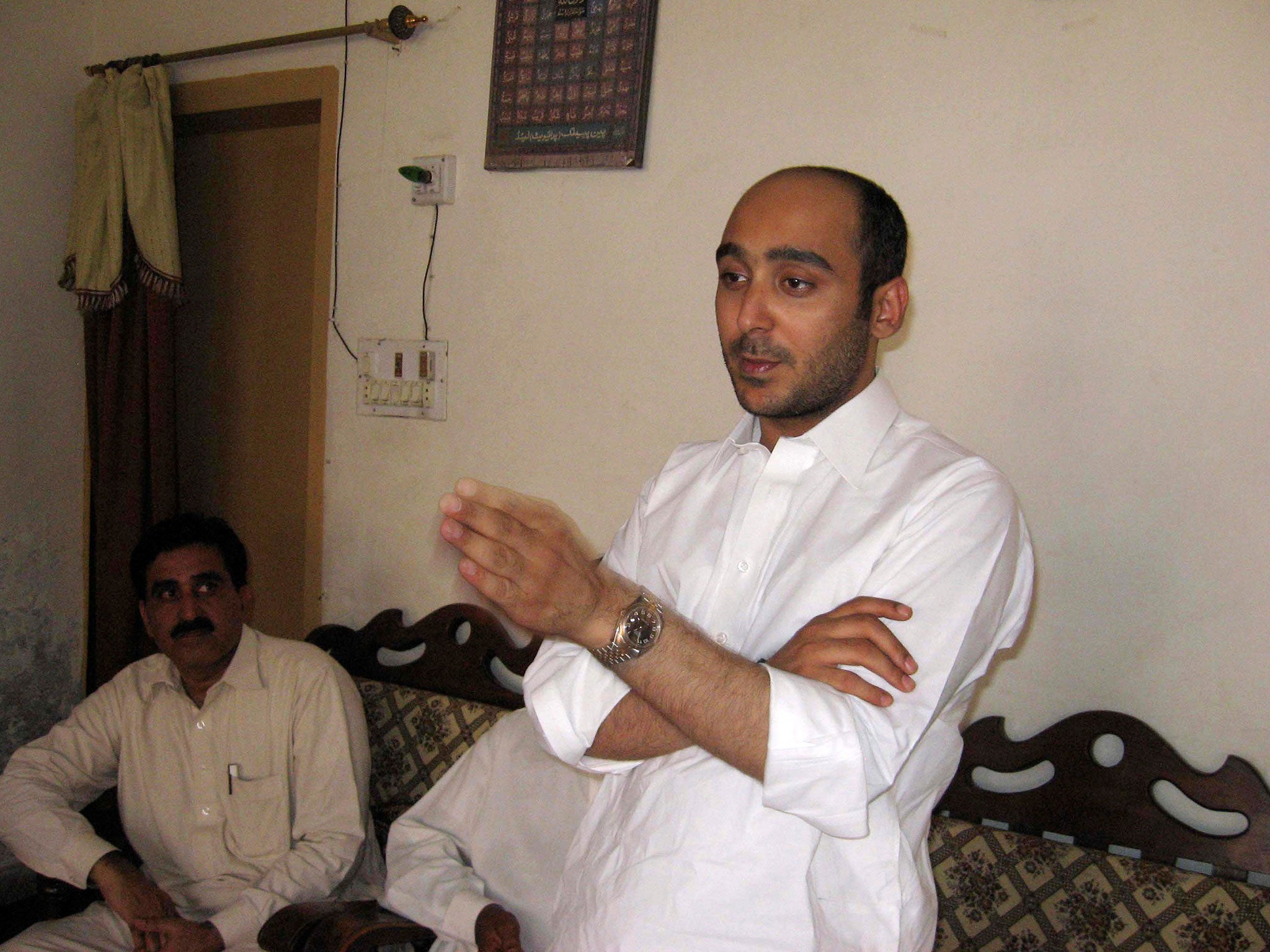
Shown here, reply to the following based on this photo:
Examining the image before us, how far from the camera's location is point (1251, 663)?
167 centimetres

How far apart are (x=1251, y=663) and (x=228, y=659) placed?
209 centimetres

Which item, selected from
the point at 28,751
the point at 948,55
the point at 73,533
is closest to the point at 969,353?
the point at 948,55

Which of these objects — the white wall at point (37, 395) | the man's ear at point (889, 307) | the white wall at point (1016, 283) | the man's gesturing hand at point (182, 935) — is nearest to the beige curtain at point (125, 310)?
the white wall at point (37, 395)

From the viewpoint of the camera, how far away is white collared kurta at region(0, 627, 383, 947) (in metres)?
2.04

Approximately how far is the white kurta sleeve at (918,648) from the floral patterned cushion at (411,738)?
1387mm

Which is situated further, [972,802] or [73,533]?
[73,533]

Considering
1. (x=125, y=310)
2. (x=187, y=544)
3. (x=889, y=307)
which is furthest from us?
(x=125, y=310)

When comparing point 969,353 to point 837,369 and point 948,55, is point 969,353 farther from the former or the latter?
point 837,369

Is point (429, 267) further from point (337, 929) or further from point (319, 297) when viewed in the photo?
point (337, 929)

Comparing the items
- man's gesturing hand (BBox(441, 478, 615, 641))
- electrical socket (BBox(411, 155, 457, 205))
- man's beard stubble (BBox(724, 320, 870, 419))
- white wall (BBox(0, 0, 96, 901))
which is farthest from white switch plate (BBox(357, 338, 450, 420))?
man's gesturing hand (BBox(441, 478, 615, 641))

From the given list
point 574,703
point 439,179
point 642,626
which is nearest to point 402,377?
point 439,179

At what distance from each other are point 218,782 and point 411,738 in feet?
1.41

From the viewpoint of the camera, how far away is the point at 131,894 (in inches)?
76.1

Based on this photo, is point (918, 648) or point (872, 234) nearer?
point (918, 648)
